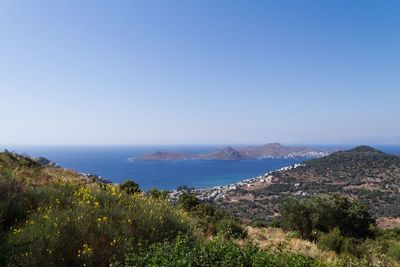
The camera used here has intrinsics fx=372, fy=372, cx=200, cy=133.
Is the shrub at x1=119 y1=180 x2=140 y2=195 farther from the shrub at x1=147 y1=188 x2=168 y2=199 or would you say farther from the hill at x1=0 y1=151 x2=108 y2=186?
the hill at x1=0 y1=151 x2=108 y2=186

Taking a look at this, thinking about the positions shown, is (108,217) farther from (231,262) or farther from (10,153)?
(10,153)

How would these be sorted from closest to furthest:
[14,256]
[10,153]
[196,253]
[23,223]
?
[14,256], [196,253], [23,223], [10,153]

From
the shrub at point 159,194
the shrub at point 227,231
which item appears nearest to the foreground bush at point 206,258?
the shrub at point 227,231

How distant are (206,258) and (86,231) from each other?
2.04 metres

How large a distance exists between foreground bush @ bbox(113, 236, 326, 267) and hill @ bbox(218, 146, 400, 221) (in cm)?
5206

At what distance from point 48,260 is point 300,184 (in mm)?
95604

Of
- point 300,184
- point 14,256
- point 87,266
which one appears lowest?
point 300,184

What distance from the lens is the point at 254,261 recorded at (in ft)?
17.0

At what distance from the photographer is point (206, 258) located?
5.07 meters

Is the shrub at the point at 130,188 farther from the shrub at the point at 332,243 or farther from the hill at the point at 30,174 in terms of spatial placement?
the shrub at the point at 332,243

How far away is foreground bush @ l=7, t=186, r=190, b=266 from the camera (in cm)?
528

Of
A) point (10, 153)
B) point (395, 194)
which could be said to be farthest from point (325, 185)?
point (10, 153)

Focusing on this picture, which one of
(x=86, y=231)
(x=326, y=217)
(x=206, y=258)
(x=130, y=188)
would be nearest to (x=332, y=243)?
(x=130, y=188)

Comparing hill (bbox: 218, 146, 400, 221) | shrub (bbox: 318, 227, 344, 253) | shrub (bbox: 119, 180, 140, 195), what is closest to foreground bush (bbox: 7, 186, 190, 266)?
shrub (bbox: 119, 180, 140, 195)
